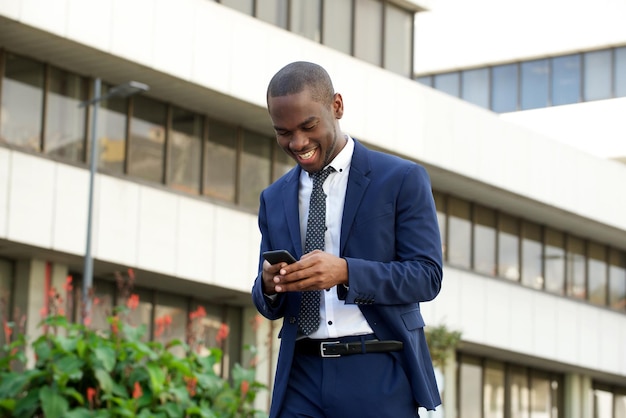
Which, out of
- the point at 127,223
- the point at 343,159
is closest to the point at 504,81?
the point at 127,223

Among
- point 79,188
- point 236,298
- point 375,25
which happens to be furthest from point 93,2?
point 375,25

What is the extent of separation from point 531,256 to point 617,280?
4.43 metres

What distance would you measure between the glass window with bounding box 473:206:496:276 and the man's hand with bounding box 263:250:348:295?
32.5 metres

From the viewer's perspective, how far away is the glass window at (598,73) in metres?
43.2

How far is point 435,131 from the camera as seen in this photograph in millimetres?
33344

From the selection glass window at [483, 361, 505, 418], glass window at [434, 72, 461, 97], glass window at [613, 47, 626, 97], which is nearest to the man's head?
glass window at [483, 361, 505, 418]

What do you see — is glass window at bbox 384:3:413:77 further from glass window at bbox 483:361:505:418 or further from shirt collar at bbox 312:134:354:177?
shirt collar at bbox 312:134:354:177

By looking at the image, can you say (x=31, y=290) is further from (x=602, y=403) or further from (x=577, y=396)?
(x=602, y=403)

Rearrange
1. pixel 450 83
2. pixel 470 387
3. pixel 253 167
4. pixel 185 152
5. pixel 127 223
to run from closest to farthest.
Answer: pixel 127 223, pixel 185 152, pixel 253 167, pixel 470 387, pixel 450 83

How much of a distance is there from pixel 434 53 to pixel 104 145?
776 inches

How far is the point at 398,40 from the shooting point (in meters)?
33.4

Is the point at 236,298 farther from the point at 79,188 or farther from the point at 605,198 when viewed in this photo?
the point at 605,198

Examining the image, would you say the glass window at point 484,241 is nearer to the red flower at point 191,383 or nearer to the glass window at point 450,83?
the glass window at point 450,83

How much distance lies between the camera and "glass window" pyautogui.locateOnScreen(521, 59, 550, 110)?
145ft
